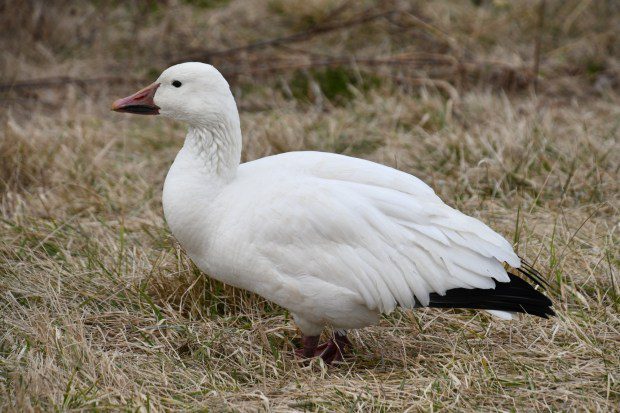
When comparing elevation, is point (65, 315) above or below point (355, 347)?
above

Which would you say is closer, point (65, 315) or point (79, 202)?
point (65, 315)

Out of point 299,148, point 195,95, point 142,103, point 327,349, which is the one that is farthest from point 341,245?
point 299,148

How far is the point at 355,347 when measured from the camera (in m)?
3.53

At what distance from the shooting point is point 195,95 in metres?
3.35

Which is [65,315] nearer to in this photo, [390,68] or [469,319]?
[469,319]

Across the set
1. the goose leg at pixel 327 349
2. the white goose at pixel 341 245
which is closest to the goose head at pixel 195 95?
the white goose at pixel 341 245

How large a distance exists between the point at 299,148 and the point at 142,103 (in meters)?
1.79

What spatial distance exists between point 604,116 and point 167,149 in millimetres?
2948

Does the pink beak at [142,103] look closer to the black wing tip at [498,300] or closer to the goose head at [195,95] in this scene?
the goose head at [195,95]

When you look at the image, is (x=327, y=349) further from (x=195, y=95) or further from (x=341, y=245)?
(x=195, y=95)

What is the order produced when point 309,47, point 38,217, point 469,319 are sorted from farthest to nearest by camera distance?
1. point 309,47
2. point 38,217
3. point 469,319

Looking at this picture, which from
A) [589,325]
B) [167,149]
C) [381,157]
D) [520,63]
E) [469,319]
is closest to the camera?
[589,325]

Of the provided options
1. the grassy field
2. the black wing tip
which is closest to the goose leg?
the grassy field

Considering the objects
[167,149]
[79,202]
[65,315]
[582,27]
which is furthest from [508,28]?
[65,315]
